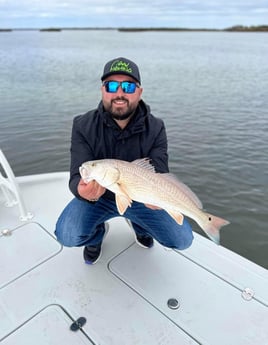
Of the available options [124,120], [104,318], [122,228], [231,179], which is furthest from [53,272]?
[231,179]

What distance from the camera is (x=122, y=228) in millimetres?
3420

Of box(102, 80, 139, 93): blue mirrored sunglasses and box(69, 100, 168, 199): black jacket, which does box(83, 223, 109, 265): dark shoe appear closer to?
box(69, 100, 168, 199): black jacket

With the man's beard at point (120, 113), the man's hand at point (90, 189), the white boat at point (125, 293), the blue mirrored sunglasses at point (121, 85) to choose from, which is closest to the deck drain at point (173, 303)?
the white boat at point (125, 293)

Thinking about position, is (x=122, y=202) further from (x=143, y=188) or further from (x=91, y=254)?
(x=91, y=254)

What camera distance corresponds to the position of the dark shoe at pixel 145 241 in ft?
10.1

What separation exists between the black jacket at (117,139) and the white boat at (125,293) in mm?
780

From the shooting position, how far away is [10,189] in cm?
346

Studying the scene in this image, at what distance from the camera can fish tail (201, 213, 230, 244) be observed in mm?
2215

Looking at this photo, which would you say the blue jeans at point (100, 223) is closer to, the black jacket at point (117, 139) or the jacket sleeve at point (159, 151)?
the black jacket at point (117, 139)

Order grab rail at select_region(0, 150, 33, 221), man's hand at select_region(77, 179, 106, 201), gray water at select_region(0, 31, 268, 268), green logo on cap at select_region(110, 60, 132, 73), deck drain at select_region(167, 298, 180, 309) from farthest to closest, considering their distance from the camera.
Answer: gray water at select_region(0, 31, 268, 268), grab rail at select_region(0, 150, 33, 221), green logo on cap at select_region(110, 60, 132, 73), deck drain at select_region(167, 298, 180, 309), man's hand at select_region(77, 179, 106, 201)

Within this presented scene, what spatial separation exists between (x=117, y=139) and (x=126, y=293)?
1.43 metres

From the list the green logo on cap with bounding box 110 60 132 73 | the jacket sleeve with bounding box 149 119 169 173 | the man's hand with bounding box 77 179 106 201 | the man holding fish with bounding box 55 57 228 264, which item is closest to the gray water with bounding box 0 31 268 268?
the man holding fish with bounding box 55 57 228 264

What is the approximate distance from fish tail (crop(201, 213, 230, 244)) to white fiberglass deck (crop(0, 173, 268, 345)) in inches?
26.4

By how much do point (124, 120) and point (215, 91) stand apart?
12.6m
